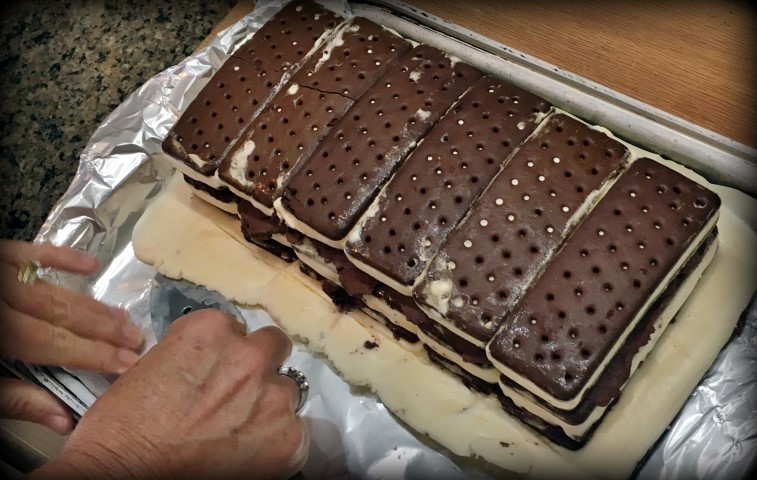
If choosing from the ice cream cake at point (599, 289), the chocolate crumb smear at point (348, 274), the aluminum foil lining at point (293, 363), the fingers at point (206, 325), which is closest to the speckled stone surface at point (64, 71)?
the aluminum foil lining at point (293, 363)

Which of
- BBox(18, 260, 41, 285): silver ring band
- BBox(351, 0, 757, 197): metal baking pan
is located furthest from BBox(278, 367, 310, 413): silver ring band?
BBox(351, 0, 757, 197): metal baking pan

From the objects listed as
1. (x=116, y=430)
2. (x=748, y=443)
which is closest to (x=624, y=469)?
(x=748, y=443)

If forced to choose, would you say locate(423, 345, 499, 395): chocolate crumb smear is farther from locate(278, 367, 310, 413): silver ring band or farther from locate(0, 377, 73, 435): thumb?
locate(0, 377, 73, 435): thumb

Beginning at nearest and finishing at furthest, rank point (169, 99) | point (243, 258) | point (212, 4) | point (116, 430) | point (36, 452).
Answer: point (116, 430)
point (36, 452)
point (243, 258)
point (169, 99)
point (212, 4)

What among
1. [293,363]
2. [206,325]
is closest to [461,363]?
[293,363]

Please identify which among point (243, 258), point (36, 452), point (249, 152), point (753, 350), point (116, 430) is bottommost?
point (36, 452)

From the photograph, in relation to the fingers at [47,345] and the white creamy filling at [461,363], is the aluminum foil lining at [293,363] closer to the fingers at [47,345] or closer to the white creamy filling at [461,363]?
the fingers at [47,345]

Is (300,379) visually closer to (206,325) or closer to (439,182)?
(206,325)

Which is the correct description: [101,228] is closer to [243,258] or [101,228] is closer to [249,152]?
[243,258]
